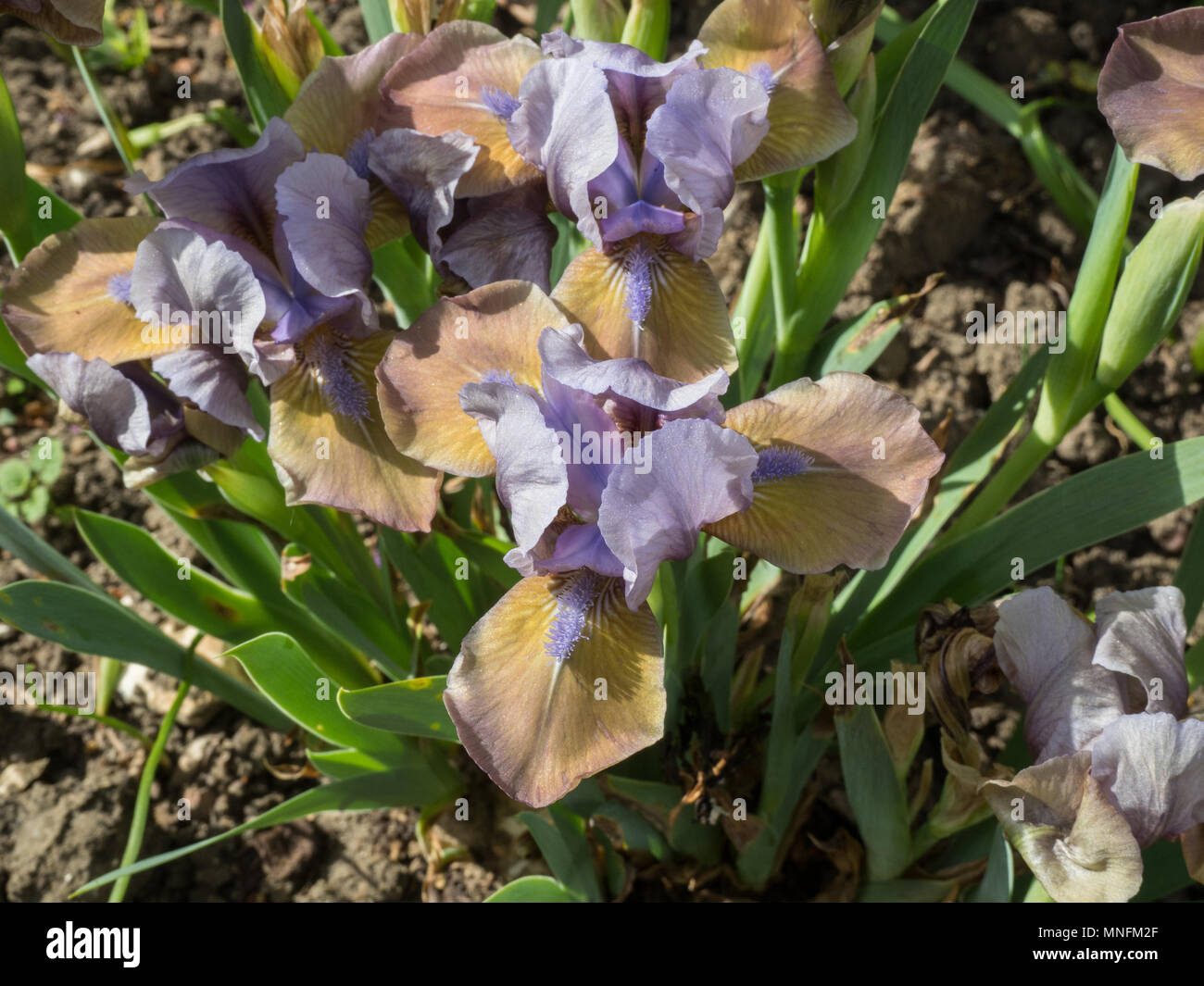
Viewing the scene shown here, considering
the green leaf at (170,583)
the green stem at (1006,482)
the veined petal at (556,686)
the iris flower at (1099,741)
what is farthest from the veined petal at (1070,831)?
the green leaf at (170,583)

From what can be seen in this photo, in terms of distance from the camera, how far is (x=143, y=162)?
2746mm

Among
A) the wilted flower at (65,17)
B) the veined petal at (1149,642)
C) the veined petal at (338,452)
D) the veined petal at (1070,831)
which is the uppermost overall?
the wilted flower at (65,17)

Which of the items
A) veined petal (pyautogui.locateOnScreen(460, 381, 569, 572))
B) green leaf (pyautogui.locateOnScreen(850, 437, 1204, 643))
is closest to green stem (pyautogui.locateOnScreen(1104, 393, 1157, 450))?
green leaf (pyautogui.locateOnScreen(850, 437, 1204, 643))

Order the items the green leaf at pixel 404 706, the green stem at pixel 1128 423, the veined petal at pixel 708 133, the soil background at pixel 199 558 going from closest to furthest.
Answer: the veined petal at pixel 708 133
the green leaf at pixel 404 706
the soil background at pixel 199 558
the green stem at pixel 1128 423

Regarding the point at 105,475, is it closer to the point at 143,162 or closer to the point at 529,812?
the point at 143,162

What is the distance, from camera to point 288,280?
1.35 m

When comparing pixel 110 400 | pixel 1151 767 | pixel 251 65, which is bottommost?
pixel 1151 767

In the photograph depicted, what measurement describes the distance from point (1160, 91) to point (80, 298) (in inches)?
56.2

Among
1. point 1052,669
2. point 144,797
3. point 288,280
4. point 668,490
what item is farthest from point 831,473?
point 144,797

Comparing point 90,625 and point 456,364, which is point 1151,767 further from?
point 90,625

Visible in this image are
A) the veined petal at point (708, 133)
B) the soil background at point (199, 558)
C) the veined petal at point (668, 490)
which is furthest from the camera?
the soil background at point (199, 558)

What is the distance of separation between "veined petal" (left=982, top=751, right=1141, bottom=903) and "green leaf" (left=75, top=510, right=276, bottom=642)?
1220 millimetres

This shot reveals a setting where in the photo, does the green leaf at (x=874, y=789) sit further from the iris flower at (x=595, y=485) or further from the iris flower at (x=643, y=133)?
the iris flower at (x=643, y=133)

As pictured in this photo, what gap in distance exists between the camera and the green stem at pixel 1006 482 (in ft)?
5.28
